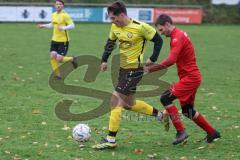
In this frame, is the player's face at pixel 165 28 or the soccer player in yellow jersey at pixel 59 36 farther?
the soccer player in yellow jersey at pixel 59 36

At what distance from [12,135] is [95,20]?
2895cm

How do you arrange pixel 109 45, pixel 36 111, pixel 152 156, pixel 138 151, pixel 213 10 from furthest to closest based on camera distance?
pixel 213 10 < pixel 36 111 < pixel 109 45 < pixel 138 151 < pixel 152 156

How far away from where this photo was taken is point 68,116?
32.5 ft

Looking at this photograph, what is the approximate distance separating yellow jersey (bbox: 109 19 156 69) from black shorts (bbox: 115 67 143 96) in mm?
72

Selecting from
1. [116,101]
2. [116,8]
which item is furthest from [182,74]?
[116,8]

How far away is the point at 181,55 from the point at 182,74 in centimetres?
28

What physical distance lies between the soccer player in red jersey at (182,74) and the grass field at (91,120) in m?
Result: 0.28

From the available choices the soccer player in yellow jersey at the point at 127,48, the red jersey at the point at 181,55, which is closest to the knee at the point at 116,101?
the soccer player in yellow jersey at the point at 127,48

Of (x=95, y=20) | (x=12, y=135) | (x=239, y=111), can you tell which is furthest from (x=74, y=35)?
(x=12, y=135)

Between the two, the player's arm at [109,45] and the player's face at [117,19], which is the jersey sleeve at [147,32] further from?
the player's arm at [109,45]

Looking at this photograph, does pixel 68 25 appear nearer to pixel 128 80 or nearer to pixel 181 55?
pixel 128 80

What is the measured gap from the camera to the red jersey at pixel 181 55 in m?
7.64

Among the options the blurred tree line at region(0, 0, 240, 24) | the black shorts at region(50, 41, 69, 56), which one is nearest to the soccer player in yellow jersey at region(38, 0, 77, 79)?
the black shorts at region(50, 41, 69, 56)

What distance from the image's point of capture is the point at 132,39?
8.02 meters
